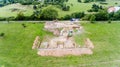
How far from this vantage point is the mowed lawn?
36709mm

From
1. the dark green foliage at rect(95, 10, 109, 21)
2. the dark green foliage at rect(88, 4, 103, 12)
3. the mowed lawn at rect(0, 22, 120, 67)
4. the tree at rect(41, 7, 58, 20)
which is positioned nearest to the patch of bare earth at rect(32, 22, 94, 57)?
the mowed lawn at rect(0, 22, 120, 67)

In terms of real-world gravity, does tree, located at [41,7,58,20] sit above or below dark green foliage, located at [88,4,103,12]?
above

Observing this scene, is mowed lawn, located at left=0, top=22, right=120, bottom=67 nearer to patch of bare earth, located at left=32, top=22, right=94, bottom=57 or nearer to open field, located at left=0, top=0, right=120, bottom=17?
patch of bare earth, located at left=32, top=22, right=94, bottom=57

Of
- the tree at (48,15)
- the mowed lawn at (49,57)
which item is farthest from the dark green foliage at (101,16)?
the tree at (48,15)

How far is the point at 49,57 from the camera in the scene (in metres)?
39.0

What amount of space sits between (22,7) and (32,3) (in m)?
3.56

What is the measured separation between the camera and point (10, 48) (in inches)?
1697

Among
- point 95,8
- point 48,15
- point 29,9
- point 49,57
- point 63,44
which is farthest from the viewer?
point 29,9

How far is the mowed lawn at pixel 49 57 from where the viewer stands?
1445 inches

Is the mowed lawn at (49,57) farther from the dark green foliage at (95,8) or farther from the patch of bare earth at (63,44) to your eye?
the dark green foliage at (95,8)

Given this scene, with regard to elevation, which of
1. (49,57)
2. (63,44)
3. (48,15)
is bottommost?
(48,15)

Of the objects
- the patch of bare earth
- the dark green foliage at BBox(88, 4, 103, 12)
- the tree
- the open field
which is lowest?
the open field

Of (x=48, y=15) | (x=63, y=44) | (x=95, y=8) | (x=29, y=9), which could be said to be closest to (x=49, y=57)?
(x=63, y=44)

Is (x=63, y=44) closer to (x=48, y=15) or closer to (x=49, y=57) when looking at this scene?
(x=49, y=57)
